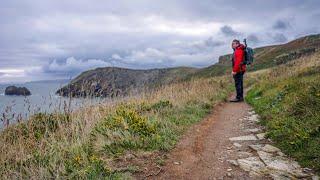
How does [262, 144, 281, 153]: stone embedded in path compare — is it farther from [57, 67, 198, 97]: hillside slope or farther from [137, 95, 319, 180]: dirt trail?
[57, 67, 198, 97]: hillside slope

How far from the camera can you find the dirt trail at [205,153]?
5.54 meters

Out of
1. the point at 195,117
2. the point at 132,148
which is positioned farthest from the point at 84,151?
the point at 195,117

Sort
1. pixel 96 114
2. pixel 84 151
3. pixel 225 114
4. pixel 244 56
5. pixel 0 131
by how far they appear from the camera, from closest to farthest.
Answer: pixel 84 151 < pixel 0 131 < pixel 96 114 < pixel 225 114 < pixel 244 56

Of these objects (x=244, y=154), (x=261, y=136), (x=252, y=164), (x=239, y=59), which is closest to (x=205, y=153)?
(x=244, y=154)

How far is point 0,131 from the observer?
22.3 feet

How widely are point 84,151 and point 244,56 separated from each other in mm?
9272

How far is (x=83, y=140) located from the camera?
21.9 feet

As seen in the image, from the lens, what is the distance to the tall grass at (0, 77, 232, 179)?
17.6ft

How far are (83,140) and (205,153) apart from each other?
7.81 feet

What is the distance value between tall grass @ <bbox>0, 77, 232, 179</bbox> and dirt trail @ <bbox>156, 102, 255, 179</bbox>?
1.06 feet

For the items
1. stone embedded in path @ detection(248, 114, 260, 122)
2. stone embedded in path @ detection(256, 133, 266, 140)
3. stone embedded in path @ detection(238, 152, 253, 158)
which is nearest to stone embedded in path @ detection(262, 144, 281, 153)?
stone embedded in path @ detection(238, 152, 253, 158)

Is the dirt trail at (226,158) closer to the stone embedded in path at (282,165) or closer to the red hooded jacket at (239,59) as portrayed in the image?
the stone embedded in path at (282,165)

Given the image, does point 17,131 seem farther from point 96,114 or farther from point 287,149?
point 287,149

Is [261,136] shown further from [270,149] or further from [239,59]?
[239,59]
